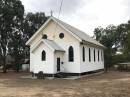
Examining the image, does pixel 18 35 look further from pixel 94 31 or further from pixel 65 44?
pixel 94 31

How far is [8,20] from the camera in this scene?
39.3 metres

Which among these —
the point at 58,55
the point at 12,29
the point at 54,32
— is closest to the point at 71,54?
the point at 58,55

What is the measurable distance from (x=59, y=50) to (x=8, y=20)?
1356 centimetres

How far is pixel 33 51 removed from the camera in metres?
29.6

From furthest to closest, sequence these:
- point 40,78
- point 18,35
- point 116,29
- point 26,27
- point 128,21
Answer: point 116,29, point 128,21, point 26,27, point 18,35, point 40,78

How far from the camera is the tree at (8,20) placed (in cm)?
3862

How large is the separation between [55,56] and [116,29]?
1474 inches

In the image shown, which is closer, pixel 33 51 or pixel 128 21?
pixel 33 51

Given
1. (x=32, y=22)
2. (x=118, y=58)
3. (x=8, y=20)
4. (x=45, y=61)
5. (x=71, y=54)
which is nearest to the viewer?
(x=45, y=61)

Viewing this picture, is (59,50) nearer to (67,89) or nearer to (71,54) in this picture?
(71,54)

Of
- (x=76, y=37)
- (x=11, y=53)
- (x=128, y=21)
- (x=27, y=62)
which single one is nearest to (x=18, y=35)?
(x=11, y=53)

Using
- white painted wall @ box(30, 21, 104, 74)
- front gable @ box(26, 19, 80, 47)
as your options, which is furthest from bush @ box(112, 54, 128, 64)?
front gable @ box(26, 19, 80, 47)

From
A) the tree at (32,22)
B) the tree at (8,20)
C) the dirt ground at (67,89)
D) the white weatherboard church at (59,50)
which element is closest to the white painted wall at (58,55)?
the white weatherboard church at (59,50)

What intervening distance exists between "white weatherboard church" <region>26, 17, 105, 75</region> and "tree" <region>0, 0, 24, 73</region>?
25.9 ft
